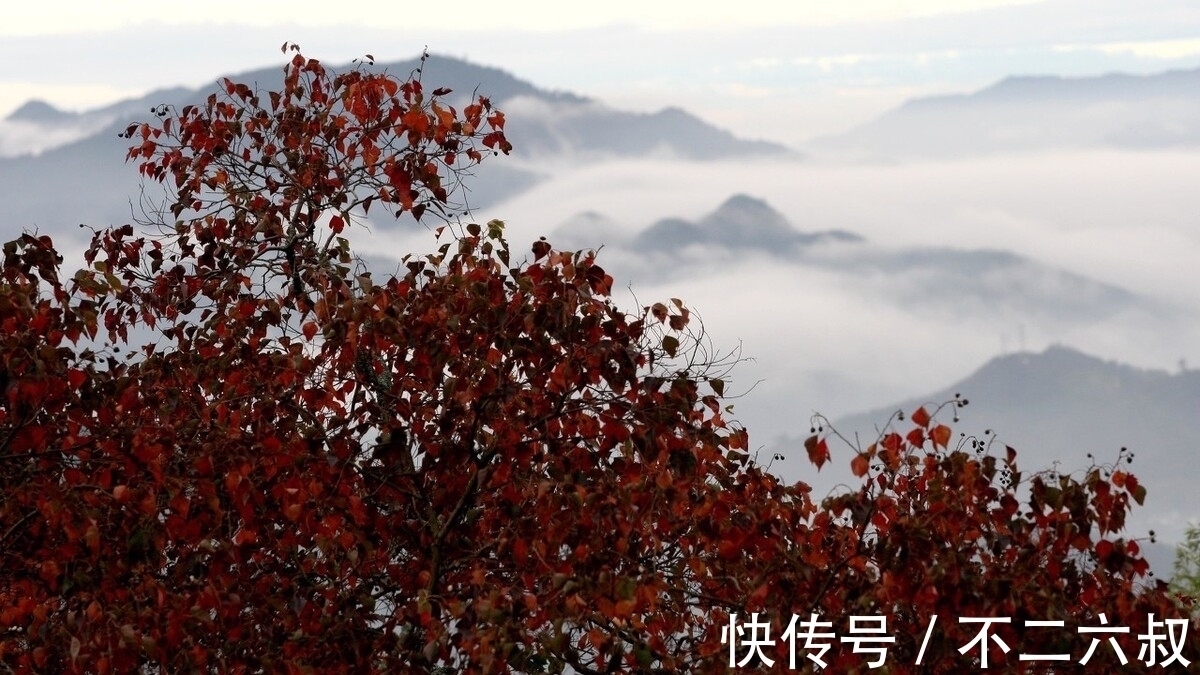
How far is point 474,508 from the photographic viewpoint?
39.5 feet

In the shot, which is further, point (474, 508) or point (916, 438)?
point (474, 508)

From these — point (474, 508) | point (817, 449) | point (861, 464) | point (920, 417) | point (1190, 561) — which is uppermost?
point (920, 417)

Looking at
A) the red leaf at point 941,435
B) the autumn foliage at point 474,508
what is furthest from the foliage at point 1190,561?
the red leaf at point 941,435

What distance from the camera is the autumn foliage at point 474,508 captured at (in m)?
9.88

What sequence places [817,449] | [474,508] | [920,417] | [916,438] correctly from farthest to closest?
[474,508]
[916,438]
[920,417]
[817,449]

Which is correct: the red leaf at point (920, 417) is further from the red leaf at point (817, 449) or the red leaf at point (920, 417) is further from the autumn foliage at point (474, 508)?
the red leaf at point (817, 449)

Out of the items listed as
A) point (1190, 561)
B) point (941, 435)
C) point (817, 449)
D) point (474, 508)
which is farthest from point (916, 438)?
point (1190, 561)

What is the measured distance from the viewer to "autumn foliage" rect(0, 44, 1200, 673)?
32.4 ft

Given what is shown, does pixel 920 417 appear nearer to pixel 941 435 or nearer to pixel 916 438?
pixel 941 435

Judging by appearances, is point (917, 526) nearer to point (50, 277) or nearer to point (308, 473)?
point (308, 473)

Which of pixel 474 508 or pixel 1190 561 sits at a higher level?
pixel 474 508

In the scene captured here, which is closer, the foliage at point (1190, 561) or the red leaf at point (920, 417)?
the red leaf at point (920, 417)

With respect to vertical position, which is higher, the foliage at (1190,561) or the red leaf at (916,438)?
the red leaf at (916,438)

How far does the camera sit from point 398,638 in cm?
1139
